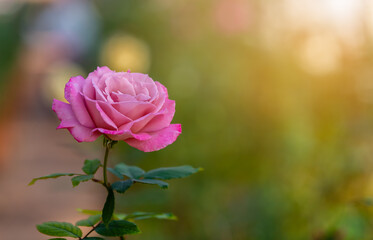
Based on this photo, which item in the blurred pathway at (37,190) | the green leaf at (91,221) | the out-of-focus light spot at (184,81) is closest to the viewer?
the green leaf at (91,221)

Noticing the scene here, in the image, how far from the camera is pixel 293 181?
4.93ft

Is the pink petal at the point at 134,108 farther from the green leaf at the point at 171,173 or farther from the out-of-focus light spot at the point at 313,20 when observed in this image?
the out-of-focus light spot at the point at 313,20

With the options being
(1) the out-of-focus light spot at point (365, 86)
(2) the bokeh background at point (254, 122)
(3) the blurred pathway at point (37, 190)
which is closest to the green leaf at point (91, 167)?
(2) the bokeh background at point (254, 122)

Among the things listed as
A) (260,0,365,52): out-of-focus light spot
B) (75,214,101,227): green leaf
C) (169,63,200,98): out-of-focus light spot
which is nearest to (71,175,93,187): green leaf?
(75,214,101,227): green leaf

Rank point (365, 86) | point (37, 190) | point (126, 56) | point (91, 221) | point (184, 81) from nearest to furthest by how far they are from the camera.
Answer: point (91, 221) → point (365, 86) → point (126, 56) → point (184, 81) → point (37, 190)

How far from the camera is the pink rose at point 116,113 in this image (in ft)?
1.34

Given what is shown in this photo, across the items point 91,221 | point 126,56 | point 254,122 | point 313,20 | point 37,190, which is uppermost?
point 313,20

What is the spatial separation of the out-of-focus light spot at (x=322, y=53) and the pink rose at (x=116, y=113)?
4.22 ft

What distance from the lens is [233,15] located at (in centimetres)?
206

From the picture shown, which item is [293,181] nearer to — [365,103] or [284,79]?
[365,103]

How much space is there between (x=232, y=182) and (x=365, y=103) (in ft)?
1.64

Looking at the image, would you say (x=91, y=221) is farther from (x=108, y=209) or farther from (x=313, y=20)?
(x=313, y=20)

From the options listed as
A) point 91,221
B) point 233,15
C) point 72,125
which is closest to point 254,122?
point 233,15

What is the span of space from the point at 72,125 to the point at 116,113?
38 mm
